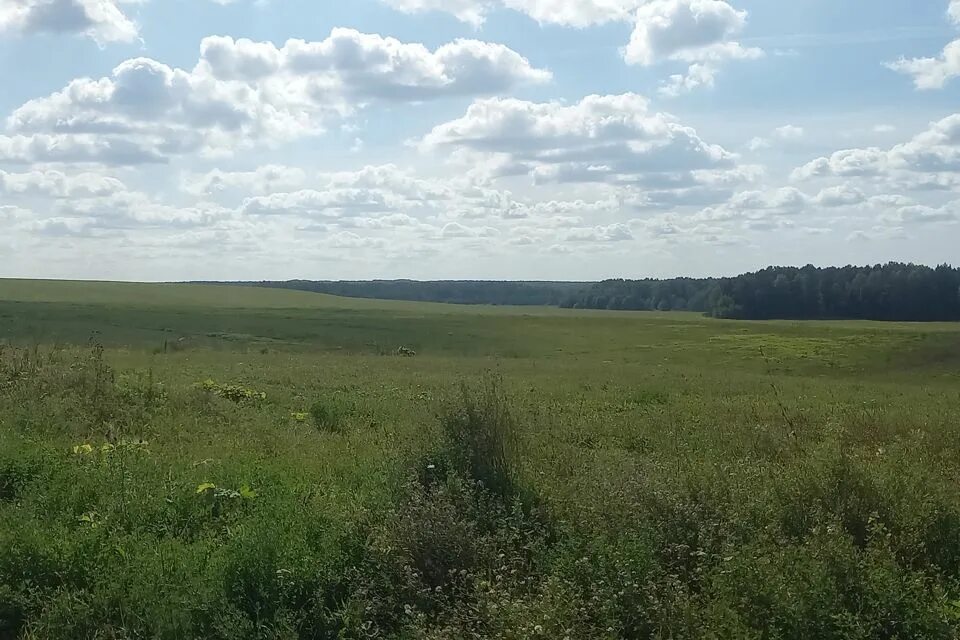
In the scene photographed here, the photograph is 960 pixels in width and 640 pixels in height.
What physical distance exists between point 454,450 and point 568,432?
444cm

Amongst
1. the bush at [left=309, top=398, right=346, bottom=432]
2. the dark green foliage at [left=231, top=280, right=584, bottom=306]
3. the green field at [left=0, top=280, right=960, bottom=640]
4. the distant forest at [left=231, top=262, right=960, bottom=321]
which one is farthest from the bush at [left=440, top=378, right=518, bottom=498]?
the dark green foliage at [left=231, top=280, right=584, bottom=306]

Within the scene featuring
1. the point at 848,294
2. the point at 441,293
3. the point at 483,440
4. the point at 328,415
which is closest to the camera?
the point at 483,440

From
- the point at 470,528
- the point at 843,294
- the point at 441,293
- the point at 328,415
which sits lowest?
the point at 328,415

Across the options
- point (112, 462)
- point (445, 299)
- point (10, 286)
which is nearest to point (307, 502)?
point (112, 462)

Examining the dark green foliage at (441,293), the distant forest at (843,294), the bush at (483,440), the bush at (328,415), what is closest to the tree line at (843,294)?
the distant forest at (843,294)

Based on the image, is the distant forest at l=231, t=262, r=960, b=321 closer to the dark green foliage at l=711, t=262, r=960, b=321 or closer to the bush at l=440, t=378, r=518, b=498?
the dark green foliage at l=711, t=262, r=960, b=321

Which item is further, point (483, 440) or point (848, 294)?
point (848, 294)

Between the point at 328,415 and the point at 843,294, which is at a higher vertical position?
the point at 843,294

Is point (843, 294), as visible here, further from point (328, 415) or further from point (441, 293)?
point (441, 293)

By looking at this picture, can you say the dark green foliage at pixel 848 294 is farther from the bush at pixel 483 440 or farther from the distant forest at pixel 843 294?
the bush at pixel 483 440

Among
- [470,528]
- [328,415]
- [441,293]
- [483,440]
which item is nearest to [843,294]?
[328,415]

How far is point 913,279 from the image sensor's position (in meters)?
103

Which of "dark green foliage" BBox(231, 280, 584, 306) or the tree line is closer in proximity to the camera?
the tree line

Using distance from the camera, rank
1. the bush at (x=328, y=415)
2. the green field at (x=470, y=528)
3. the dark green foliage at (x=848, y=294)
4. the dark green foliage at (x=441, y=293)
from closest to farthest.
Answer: the green field at (x=470, y=528) → the bush at (x=328, y=415) → the dark green foliage at (x=848, y=294) → the dark green foliage at (x=441, y=293)
